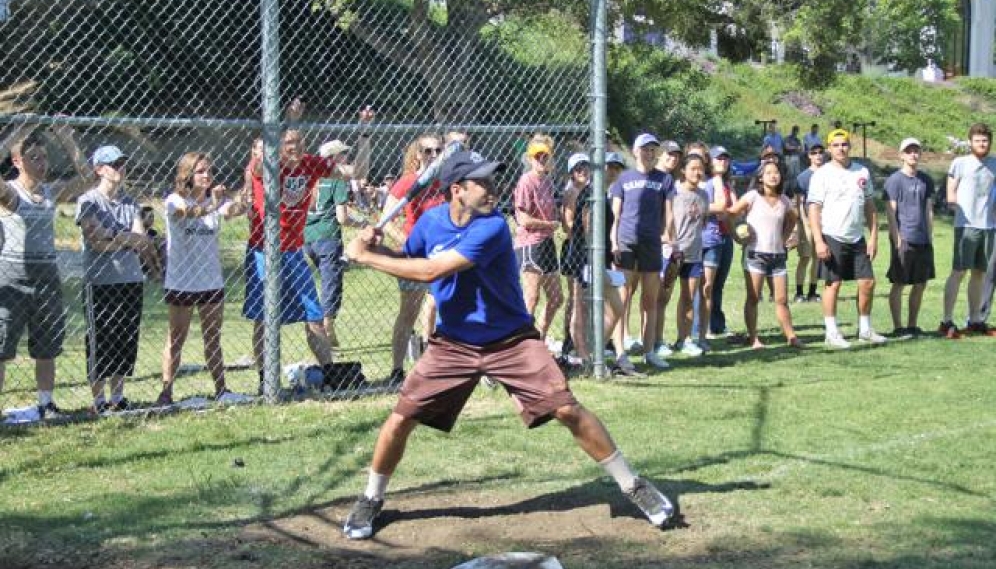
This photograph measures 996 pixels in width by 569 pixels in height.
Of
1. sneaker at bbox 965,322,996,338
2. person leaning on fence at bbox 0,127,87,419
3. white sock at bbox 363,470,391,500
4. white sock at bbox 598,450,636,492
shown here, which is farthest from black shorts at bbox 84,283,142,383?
sneaker at bbox 965,322,996,338

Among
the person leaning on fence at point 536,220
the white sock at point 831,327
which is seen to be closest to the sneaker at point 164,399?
the person leaning on fence at point 536,220

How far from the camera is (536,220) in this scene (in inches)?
378

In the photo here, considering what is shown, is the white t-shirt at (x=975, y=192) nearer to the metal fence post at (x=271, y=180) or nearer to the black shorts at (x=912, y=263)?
the black shorts at (x=912, y=263)

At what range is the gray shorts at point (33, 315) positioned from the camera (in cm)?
795

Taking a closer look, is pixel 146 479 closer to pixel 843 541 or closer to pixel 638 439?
pixel 638 439

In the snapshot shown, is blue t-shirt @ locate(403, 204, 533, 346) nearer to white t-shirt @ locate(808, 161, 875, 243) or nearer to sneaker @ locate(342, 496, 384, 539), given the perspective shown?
sneaker @ locate(342, 496, 384, 539)

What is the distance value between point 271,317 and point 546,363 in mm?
3158

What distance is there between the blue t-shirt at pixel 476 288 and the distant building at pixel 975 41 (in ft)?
Answer: 170

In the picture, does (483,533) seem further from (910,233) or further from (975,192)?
(975,192)

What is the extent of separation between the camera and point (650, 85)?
3105cm

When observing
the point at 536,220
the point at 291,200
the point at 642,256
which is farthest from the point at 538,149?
the point at 291,200

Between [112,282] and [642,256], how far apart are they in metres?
4.35

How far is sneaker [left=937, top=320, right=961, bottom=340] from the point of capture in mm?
12070

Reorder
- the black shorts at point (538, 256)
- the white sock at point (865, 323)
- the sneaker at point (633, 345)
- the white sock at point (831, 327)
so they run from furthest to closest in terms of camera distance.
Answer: the white sock at point (865, 323) < the white sock at point (831, 327) < the sneaker at point (633, 345) < the black shorts at point (538, 256)
